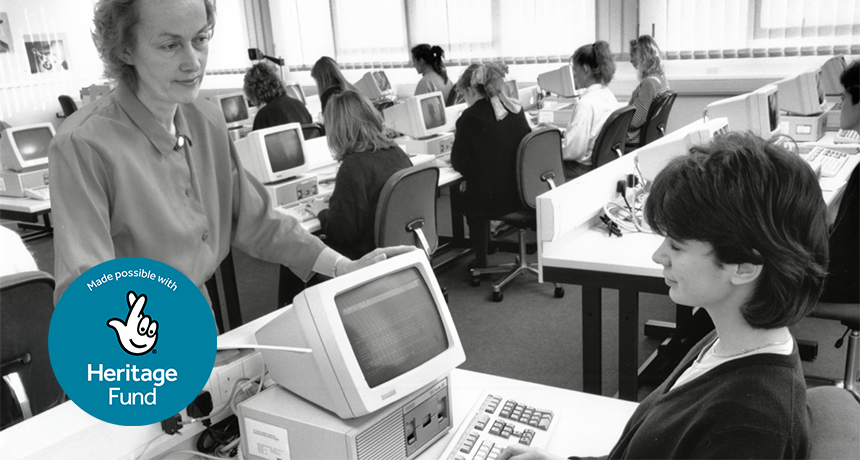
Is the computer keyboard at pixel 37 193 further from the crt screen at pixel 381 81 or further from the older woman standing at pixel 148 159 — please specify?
the crt screen at pixel 381 81

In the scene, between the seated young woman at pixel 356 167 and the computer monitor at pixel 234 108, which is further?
the computer monitor at pixel 234 108

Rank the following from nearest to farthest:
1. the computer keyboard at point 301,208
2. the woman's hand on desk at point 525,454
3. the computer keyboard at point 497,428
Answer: the woman's hand on desk at point 525,454 < the computer keyboard at point 497,428 < the computer keyboard at point 301,208

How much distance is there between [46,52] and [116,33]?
848 centimetres

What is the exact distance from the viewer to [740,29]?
5883mm

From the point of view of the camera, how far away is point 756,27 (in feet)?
19.1

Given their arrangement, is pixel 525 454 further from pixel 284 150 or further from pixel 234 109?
pixel 234 109

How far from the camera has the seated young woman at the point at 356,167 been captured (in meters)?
2.86

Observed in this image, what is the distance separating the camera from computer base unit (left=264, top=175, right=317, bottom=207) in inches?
133

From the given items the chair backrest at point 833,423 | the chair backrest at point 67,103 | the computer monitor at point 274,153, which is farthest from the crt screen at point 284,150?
the chair backrest at point 67,103

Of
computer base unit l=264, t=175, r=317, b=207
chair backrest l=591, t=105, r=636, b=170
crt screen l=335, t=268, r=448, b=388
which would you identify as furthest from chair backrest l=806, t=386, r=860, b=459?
chair backrest l=591, t=105, r=636, b=170

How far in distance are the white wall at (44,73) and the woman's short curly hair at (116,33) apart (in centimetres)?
759

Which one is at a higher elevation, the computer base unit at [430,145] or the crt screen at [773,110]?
the crt screen at [773,110]

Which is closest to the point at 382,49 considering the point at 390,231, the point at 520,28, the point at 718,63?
the point at 520,28

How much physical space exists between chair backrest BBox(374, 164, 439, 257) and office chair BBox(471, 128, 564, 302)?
655mm
